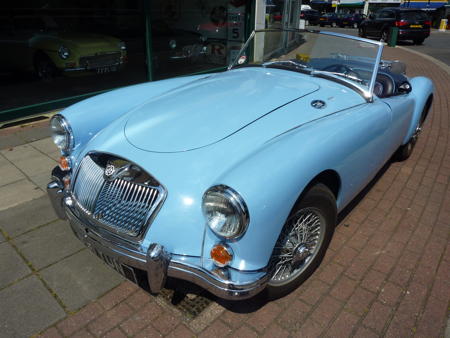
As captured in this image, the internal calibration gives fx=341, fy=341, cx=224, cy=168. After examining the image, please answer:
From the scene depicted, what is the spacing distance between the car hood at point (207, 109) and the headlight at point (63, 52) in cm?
449

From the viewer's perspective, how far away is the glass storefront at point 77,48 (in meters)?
6.00

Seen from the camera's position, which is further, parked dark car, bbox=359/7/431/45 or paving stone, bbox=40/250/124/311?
parked dark car, bbox=359/7/431/45

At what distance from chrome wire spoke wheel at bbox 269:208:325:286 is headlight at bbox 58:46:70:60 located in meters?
6.03

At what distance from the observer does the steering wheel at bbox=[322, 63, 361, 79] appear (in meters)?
3.05

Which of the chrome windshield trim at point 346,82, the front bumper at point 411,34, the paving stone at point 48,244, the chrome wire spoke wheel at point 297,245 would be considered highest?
the chrome windshield trim at point 346,82

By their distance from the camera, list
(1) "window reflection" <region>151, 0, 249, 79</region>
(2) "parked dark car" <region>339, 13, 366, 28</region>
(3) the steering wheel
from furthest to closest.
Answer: (2) "parked dark car" <region>339, 13, 366, 28</region> < (1) "window reflection" <region>151, 0, 249, 79</region> < (3) the steering wheel

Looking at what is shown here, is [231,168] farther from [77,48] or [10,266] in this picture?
[77,48]

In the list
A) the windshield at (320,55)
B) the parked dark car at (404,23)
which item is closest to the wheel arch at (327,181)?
the windshield at (320,55)

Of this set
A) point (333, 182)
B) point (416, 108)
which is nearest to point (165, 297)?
point (333, 182)

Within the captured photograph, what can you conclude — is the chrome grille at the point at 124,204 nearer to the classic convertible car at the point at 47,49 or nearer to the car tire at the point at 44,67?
the classic convertible car at the point at 47,49

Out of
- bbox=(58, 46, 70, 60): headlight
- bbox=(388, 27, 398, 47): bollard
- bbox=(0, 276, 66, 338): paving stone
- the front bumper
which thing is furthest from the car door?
bbox=(0, 276, 66, 338): paving stone

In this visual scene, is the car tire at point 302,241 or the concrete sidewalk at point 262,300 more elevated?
the car tire at point 302,241

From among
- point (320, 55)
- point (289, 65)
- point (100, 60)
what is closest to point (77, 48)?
point (100, 60)

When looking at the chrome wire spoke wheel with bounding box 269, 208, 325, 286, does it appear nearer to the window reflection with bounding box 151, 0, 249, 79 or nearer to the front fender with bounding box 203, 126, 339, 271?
the front fender with bounding box 203, 126, 339, 271
